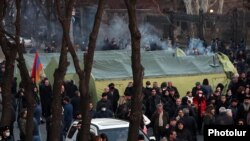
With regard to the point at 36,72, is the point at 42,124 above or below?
below

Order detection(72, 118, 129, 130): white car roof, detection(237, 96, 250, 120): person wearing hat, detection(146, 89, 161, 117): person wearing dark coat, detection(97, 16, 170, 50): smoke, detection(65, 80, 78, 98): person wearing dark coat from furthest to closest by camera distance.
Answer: detection(97, 16, 170, 50): smoke, detection(65, 80, 78, 98): person wearing dark coat, detection(146, 89, 161, 117): person wearing dark coat, detection(237, 96, 250, 120): person wearing hat, detection(72, 118, 129, 130): white car roof

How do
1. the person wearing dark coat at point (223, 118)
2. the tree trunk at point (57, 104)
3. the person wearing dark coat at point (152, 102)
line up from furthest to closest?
the person wearing dark coat at point (152, 102) → the person wearing dark coat at point (223, 118) → the tree trunk at point (57, 104)

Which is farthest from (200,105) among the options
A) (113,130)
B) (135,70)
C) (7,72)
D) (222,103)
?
(135,70)

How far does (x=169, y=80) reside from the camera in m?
24.6

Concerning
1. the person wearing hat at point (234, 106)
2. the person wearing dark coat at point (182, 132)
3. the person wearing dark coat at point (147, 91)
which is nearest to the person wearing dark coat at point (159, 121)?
the person wearing dark coat at point (182, 132)

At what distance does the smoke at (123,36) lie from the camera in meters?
41.6

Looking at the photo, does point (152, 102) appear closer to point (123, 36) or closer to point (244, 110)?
point (244, 110)

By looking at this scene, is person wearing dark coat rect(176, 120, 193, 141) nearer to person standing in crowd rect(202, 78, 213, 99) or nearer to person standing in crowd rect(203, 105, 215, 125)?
person standing in crowd rect(203, 105, 215, 125)

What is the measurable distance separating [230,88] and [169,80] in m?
2.53

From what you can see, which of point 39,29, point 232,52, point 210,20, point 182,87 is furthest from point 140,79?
point 39,29

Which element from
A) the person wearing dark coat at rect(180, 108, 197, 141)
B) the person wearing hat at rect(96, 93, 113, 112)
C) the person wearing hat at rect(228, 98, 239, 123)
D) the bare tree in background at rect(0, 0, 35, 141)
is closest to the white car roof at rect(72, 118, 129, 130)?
the bare tree in background at rect(0, 0, 35, 141)

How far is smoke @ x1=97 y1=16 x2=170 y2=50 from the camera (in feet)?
136

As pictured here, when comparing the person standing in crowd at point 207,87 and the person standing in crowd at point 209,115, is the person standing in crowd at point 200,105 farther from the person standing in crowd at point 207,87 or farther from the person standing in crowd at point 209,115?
the person standing in crowd at point 209,115

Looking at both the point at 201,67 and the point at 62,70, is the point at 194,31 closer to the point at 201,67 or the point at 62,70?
the point at 201,67
